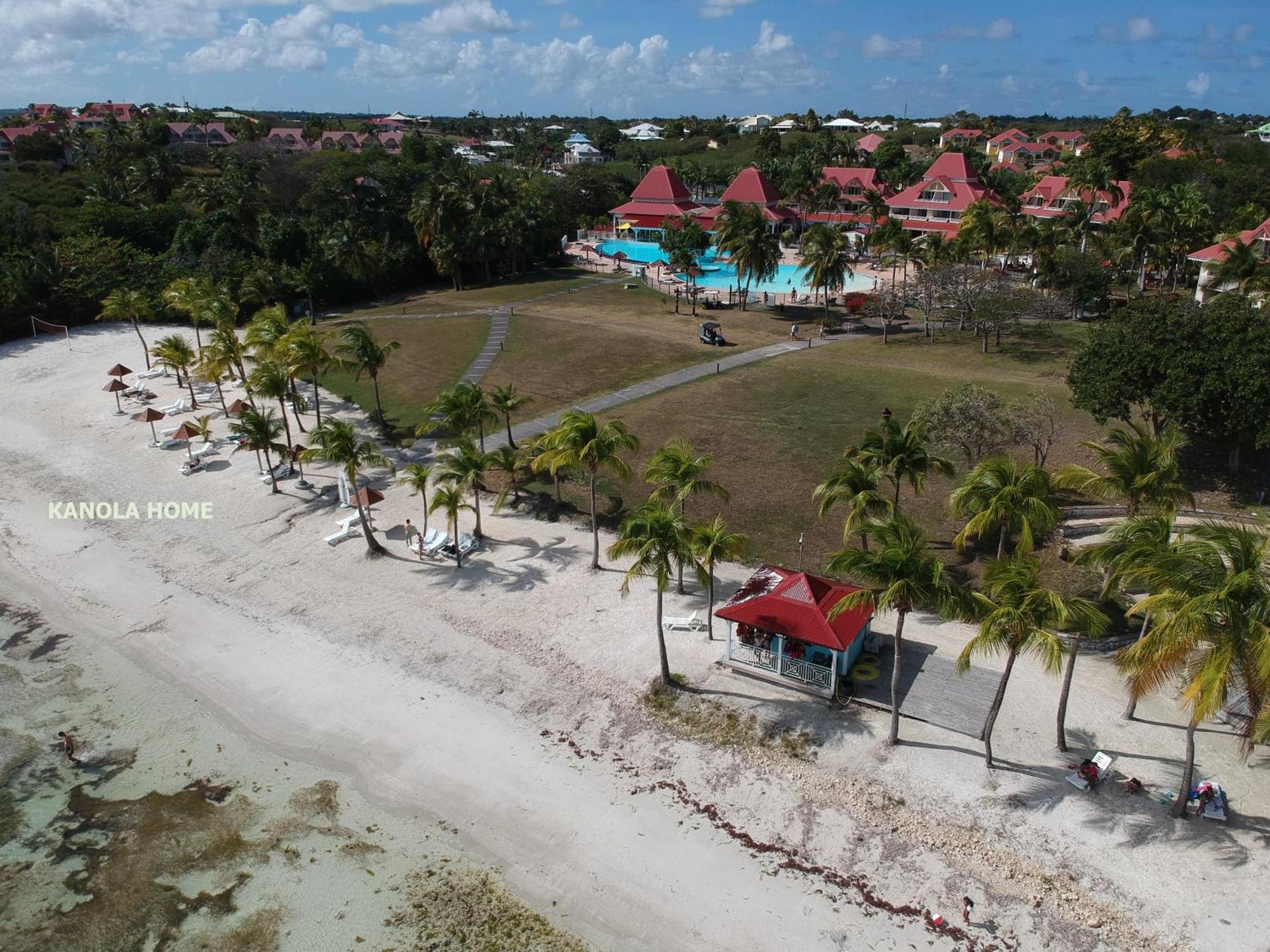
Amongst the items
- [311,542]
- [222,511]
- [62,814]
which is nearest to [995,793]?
[62,814]

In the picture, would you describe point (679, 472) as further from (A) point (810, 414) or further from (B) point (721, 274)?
(B) point (721, 274)

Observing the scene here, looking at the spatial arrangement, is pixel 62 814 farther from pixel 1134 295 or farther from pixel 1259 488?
pixel 1134 295

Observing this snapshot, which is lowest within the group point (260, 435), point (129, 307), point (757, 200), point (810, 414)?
point (810, 414)

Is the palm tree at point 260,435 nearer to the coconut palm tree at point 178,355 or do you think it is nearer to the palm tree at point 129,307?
the coconut palm tree at point 178,355

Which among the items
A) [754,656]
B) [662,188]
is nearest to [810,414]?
[754,656]

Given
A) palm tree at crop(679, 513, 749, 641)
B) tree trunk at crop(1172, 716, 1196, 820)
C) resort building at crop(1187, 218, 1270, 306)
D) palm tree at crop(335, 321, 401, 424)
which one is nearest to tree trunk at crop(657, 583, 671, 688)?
palm tree at crop(679, 513, 749, 641)

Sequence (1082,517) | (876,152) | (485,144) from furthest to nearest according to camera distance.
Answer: (485,144) → (876,152) → (1082,517)
